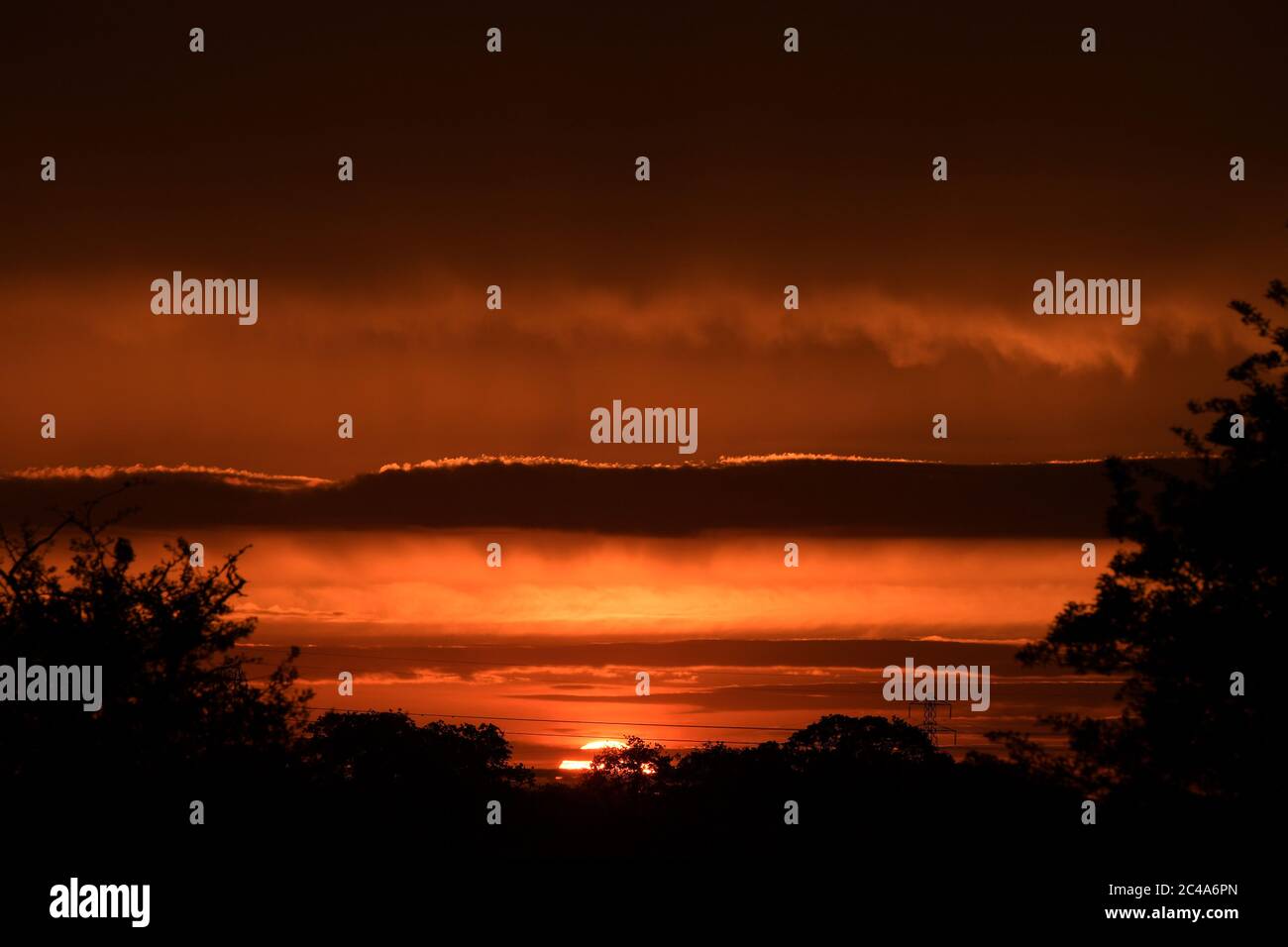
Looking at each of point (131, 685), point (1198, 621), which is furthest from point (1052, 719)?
point (131, 685)

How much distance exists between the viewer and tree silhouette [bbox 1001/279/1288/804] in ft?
107

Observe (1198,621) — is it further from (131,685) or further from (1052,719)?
(131,685)

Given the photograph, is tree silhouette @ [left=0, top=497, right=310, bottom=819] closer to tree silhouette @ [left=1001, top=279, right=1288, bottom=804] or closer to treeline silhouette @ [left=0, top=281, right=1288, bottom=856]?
treeline silhouette @ [left=0, top=281, right=1288, bottom=856]

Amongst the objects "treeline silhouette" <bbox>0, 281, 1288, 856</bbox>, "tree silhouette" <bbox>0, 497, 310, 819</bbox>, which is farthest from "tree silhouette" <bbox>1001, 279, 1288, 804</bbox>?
"tree silhouette" <bbox>0, 497, 310, 819</bbox>

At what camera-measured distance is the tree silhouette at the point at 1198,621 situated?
107 feet

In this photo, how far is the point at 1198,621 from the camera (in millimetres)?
33375

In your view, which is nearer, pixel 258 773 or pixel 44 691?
pixel 44 691

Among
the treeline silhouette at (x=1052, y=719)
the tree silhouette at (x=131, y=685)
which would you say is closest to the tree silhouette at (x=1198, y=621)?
the treeline silhouette at (x=1052, y=719)

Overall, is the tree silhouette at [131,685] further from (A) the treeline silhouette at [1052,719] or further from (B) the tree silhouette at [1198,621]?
(B) the tree silhouette at [1198,621]
